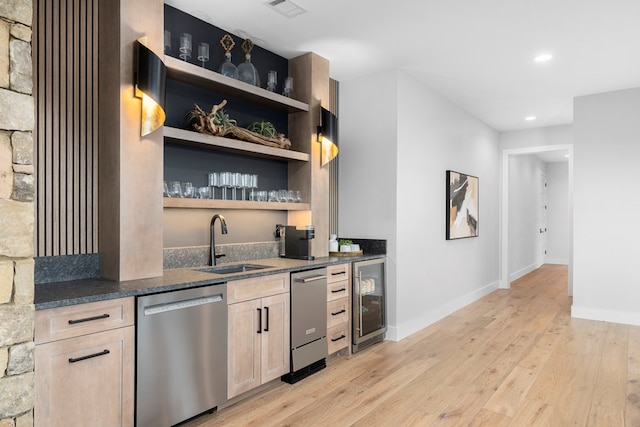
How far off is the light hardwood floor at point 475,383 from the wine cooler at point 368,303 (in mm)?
134

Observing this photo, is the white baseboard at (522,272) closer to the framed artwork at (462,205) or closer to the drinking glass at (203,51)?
the framed artwork at (462,205)

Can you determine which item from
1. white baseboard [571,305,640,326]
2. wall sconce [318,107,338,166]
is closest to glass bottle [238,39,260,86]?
wall sconce [318,107,338,166]

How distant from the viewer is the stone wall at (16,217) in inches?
66.0

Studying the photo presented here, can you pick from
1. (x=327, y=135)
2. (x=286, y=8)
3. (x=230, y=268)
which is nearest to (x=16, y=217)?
(x=230, y=268)

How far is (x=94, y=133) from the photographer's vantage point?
2598 mm

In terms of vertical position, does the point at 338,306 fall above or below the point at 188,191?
below

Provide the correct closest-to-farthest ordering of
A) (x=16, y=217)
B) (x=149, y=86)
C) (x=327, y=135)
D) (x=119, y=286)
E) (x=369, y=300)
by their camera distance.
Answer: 1. (x=16, y=217)
2. (x=119, y=286)
3. (x=149, y=86)
4. (x=327, y=135)
5. (x=369, y=300)

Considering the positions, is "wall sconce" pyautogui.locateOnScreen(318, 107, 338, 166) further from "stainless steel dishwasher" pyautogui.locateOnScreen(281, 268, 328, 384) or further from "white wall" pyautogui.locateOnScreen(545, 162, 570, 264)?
"white wall" pyautogui.locateOnScreen(545, 162, 570, 264)

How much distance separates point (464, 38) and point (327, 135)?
1457 mm

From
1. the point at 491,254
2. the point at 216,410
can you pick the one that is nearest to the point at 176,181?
the point at 216,410

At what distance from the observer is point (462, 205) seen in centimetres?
571

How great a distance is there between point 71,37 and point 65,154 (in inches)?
28.0

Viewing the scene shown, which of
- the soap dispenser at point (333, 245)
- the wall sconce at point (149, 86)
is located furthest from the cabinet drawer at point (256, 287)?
the soap dispenser at point (333, 245)

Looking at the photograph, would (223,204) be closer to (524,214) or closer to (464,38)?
(464,38)
